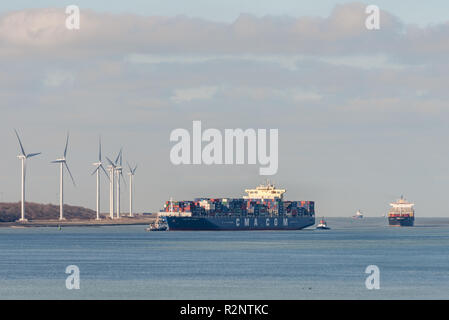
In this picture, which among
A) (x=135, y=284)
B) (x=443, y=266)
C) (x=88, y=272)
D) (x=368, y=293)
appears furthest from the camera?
(x=443, y=266)

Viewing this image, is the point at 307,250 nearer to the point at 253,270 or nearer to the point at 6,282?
the point at 253,270

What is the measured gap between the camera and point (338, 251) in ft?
580
